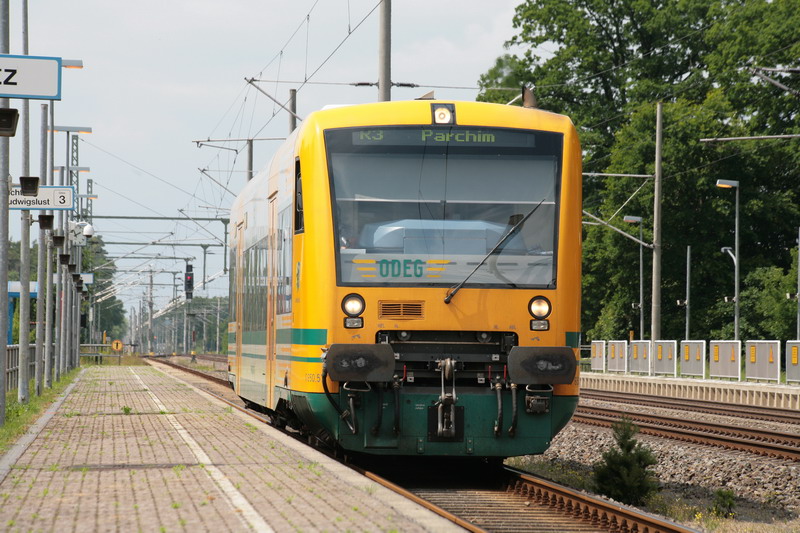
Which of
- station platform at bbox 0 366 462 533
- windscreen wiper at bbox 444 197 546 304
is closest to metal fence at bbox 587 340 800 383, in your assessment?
station platform at bbox 0 366 462 533

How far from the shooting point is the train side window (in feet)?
40.3

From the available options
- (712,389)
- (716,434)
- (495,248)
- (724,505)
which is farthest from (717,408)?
(495,248)

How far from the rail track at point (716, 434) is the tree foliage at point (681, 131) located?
2914cm

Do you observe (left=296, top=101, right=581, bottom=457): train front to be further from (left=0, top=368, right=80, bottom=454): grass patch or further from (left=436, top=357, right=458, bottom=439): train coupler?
(left=0, top=368, right=80, bottom=454): grass patch

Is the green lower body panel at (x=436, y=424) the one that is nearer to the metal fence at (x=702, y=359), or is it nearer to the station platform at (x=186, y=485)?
the station platform at (x=186, y=485)

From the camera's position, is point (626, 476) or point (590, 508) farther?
point (626, 476)

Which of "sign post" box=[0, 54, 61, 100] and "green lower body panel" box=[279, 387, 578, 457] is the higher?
"sign post" box=[0, 54, 61, 100]

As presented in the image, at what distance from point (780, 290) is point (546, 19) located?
668 inches

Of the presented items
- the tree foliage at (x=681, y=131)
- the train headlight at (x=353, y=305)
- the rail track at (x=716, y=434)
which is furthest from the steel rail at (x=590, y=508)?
the tree foliage at (x=681, y=131)

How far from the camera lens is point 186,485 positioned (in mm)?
10008

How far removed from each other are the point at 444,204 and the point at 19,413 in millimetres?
10565

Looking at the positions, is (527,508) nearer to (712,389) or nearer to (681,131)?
(712,389)

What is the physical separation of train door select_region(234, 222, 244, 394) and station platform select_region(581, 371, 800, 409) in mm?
14163

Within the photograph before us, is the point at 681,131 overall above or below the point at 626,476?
above
